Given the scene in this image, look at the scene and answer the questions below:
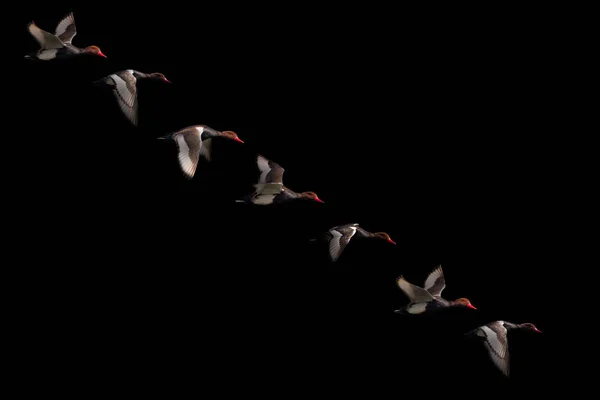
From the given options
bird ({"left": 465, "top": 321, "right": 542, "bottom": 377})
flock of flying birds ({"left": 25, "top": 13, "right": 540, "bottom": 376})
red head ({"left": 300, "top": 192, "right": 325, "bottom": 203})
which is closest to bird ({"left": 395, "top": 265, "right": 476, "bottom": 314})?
flock of flying birds ({"left": 25, "top": 13, "right": 540, "bottom": 376})

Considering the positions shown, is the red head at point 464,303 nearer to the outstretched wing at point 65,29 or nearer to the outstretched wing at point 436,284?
the outstretched wing at point 436,284

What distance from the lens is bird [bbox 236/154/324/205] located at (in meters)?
9.24

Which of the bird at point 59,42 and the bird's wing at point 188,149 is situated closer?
the bird's wing at point 188,149

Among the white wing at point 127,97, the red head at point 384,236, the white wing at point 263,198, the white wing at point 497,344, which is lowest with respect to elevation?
the white wing at point 497,344

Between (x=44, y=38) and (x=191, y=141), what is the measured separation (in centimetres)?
176

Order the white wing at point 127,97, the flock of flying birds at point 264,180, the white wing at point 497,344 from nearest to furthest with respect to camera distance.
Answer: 1. the white wing at point 497,344
2. the flock of flying birds at point 264,180
3. the white wing at point 127,97

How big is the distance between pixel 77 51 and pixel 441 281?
13.6 ft

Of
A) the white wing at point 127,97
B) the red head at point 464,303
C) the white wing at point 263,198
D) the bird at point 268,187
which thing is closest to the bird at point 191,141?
the white wing at point 127,97

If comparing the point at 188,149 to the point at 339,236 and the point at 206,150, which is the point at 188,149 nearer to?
the point at 206,150

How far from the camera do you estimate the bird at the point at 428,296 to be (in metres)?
8.98

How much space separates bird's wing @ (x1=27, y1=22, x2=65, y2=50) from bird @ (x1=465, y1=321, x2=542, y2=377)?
15.4ft

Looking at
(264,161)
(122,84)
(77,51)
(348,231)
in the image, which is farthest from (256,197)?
(77,51)

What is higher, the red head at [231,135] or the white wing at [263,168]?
the red head at [231,135]

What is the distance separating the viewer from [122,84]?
8.84m
